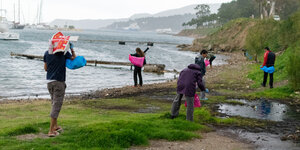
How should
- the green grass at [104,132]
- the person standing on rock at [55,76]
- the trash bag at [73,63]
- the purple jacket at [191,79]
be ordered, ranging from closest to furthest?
the green grass at [104,132] < the person standing on rock at [55,76] < the trash bag at [73,63] < the purple jacket at [191,79]

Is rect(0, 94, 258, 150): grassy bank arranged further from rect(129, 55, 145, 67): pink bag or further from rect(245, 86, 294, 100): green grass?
rect(129, 55, 145, 67): pink bag

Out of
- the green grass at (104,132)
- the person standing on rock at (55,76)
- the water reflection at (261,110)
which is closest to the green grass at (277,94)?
the water reflection at (261,110)

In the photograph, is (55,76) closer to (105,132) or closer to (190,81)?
(105,132)

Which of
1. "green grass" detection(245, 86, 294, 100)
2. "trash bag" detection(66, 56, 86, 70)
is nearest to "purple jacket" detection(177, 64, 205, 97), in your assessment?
"trash bag" detection(66, 56, 86, 70)

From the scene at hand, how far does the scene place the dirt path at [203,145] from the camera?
804cm

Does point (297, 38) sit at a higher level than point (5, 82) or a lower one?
higher

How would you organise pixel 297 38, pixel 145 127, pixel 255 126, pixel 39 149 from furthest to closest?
pixel 297 38, pixel 255 126, pixel 145 127, pixel 39 149

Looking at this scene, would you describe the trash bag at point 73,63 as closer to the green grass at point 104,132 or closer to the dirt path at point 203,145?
the green grass at point 104,132

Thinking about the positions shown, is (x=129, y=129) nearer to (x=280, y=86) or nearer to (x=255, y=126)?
(x=255, y=126)

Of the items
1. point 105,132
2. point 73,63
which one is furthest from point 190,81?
point 73,63

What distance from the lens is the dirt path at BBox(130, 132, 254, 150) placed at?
8.04 meters

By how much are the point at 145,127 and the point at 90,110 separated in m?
4.61

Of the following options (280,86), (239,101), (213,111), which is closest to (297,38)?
(280,86)

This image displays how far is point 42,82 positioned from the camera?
28047 mm
